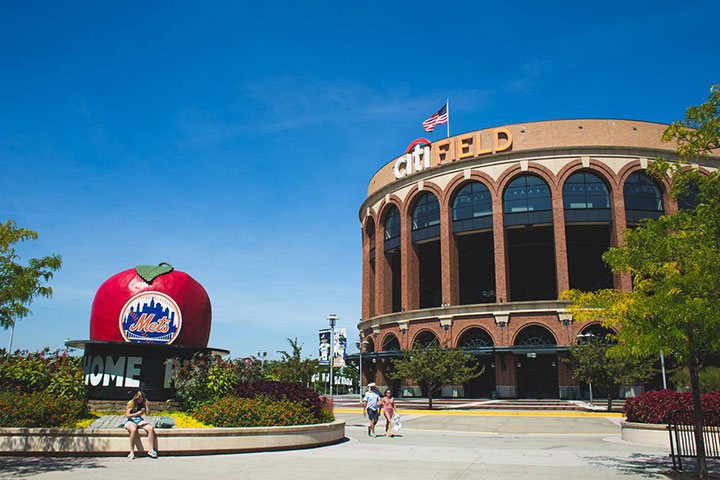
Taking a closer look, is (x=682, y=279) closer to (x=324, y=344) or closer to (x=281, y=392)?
(x=281, y=392)

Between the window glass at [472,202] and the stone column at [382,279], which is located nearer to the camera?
the window glass at [472,202]

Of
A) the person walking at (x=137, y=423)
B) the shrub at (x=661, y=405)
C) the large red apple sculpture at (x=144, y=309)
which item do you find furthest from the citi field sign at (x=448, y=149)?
the person walking at (x=137, y=423)

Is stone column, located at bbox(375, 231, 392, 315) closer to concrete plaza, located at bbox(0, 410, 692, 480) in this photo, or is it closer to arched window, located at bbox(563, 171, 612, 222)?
arched window, located at bbox(563, 171, 612, 222)

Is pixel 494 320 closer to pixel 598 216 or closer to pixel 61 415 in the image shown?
pixel 598 216

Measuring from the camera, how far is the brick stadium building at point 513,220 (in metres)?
41.2

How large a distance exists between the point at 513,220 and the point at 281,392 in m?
31.3

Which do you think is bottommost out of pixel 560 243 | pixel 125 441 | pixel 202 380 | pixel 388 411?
pixel 125 441

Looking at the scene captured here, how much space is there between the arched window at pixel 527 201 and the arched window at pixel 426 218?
601cm

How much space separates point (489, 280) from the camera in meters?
56.1

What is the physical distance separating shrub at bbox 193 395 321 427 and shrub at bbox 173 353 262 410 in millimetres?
476

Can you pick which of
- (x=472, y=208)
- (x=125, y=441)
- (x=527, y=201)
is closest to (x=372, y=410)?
(x=125, y=441)

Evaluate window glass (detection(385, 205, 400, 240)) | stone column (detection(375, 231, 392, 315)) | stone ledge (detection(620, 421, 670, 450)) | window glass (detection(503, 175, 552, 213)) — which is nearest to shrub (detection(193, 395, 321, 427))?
stone ledge (detection(620, 421, 670, 450))

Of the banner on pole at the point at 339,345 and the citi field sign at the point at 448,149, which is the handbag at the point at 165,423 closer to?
the banner on pole at the point at 339,345

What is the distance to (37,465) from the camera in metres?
11.6
